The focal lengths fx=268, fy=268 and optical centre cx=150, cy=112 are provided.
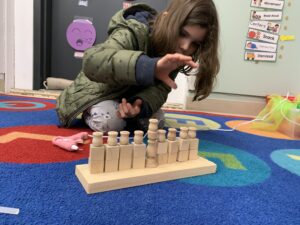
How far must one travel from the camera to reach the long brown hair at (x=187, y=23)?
73cm

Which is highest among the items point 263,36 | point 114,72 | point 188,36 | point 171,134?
point 263,36

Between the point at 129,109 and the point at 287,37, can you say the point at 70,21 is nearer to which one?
the point at 129,109

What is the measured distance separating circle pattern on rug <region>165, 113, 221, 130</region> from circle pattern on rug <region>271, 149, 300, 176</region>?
32 centimetres

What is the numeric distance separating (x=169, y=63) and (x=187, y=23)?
25 centimetres

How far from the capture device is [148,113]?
917 mm

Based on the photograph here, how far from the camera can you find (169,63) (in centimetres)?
54

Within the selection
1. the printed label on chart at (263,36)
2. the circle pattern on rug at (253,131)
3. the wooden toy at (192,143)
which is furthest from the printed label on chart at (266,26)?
the wooden toy at (192,143)

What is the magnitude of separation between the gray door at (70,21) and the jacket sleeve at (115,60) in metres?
1.02

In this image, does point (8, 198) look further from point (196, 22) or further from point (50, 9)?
point (50, 9)

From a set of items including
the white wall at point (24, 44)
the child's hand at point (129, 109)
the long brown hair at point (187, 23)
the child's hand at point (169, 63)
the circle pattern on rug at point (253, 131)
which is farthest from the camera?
the white wall at point (24, 44)

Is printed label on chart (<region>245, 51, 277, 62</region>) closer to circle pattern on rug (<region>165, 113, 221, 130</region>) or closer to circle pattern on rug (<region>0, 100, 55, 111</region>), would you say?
circle pattern on rug (<region>165, 113, 221, 130</region>)

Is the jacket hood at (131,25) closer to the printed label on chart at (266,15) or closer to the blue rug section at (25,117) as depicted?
the blue rug section at (25,117)

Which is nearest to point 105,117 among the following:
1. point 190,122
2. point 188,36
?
point 188,36

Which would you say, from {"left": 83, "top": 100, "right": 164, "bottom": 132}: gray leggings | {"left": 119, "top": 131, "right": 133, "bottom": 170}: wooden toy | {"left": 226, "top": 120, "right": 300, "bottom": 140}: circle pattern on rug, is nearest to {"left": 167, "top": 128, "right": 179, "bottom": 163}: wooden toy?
{"left": 119, "top": 131, "right": 133, "bottom": 170}: wooden toy
